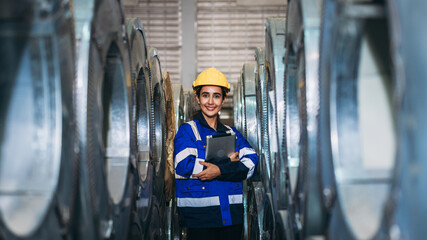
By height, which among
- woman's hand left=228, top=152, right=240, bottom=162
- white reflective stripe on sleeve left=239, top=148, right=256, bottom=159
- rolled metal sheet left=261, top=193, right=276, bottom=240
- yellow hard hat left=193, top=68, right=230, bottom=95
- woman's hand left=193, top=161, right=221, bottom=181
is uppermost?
yellow hard hat left=193, top=68, right=230, bottom=95

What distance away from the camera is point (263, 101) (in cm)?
263

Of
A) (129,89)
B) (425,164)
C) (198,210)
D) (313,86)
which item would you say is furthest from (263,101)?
(425,164)

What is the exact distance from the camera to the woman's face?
8.50ft

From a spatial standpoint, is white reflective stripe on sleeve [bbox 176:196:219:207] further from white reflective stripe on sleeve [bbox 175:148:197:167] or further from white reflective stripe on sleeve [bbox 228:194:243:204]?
white reflective stripe on sleeve [bbox 175:148:197:167]

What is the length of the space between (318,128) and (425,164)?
0.52 m

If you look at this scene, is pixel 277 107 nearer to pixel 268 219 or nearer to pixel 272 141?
pixel 272 141

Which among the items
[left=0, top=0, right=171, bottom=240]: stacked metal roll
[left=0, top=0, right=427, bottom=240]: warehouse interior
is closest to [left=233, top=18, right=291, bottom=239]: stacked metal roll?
[left=0, top=0, right=427, bottom=240]: warehouse interior

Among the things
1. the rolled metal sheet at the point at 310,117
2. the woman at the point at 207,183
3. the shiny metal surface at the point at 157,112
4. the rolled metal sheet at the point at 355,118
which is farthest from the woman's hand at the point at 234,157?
the rolled metal sheet at the point at 355,118

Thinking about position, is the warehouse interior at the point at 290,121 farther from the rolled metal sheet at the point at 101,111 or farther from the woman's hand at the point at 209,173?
the woman's hand at the point at 209,173

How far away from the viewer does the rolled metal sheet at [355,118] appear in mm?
1271

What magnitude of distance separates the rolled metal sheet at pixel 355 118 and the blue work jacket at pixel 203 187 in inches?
45.0

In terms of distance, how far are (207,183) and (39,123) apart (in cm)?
136

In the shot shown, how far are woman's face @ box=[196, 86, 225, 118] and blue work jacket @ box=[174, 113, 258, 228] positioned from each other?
0.14 m

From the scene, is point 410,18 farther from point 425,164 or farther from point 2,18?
point 2,18
